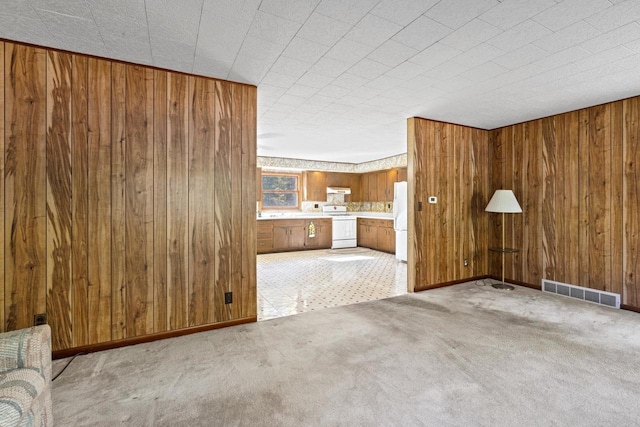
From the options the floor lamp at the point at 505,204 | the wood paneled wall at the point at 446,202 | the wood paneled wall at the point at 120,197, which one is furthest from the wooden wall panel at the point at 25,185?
the floor lamp at the point at 505,204

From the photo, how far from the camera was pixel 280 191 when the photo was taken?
844 cm

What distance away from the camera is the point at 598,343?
104 inches

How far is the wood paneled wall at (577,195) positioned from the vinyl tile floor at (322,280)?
2.00 m

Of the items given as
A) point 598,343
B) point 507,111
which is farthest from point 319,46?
point 598,343

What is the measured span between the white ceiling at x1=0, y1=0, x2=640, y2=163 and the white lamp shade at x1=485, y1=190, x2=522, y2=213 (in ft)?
4.07

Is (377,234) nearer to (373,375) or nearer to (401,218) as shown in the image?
(401,218)

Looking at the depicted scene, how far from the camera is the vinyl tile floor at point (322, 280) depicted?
3.79 m

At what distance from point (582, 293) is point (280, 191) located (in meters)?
6.61

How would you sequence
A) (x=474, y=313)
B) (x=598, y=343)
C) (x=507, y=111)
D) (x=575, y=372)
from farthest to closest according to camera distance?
1. (x=507, y=111)
2. (x=474, y=313)
3. (x=598, y=343)
4. (x=575, y=372)

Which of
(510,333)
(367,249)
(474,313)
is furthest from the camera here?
(367,249)

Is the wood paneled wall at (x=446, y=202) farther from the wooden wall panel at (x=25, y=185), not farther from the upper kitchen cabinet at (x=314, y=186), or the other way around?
the upper kitchen cabinet at (x=314, y=186)

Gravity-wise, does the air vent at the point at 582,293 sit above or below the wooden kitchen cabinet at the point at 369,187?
below

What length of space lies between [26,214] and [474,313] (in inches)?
168

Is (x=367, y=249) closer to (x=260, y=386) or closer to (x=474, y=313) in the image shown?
(x=474, y=313)
